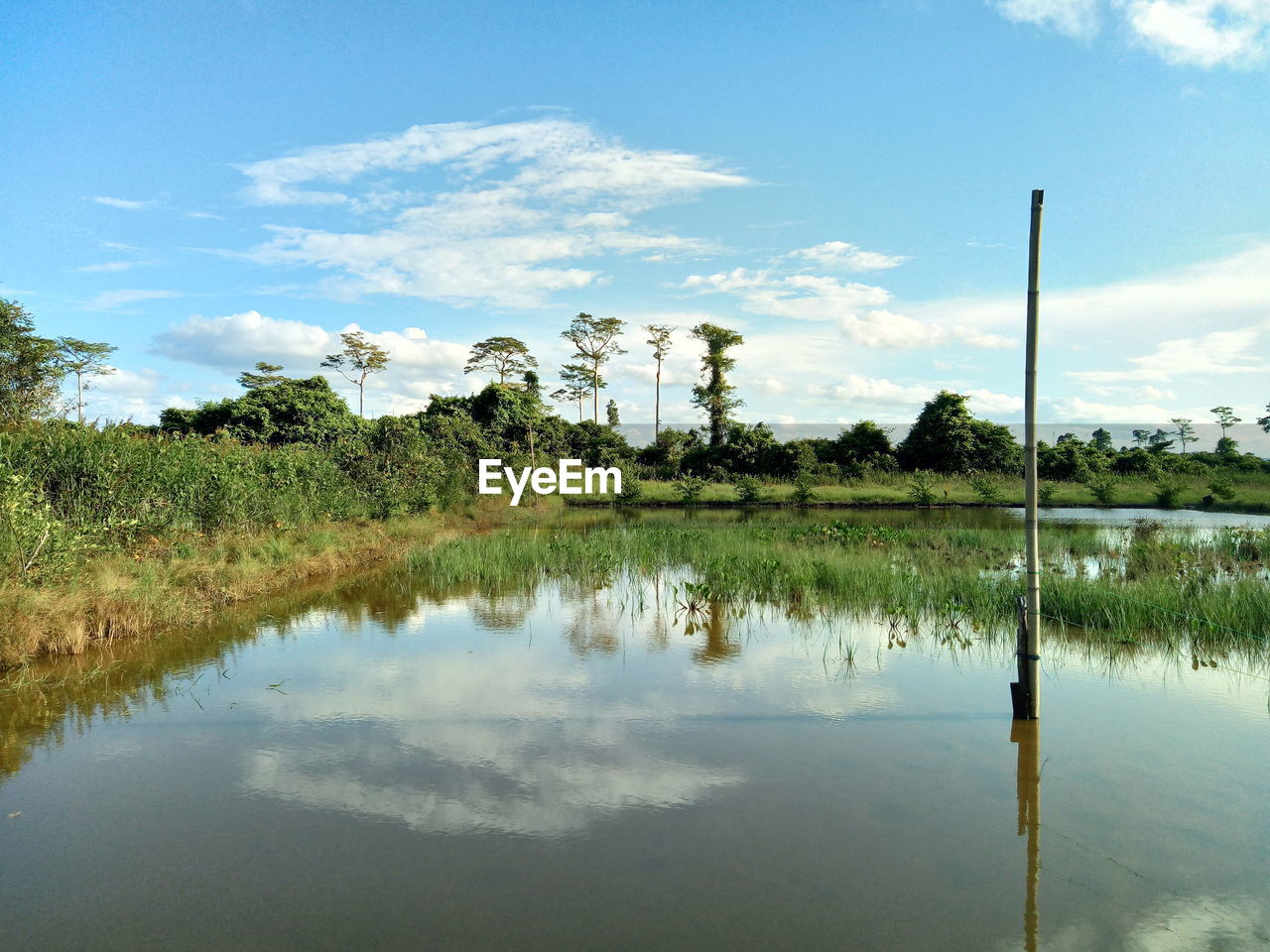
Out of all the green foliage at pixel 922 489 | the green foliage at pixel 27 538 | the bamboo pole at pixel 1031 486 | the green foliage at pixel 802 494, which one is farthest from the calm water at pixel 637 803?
the green foliage at pixel 922 489

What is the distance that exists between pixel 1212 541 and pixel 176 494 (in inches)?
606

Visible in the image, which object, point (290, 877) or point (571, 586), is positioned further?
point (571, 586)

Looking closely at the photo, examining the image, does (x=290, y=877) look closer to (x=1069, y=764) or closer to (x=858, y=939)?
(x=858, y=939)

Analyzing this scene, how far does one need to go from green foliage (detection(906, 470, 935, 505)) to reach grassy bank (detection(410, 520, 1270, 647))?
8265 mm

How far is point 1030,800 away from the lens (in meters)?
3.85

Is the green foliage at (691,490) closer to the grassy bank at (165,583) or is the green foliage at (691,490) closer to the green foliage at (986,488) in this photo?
the green foliage at (986,488)

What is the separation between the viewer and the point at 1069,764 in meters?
4.29

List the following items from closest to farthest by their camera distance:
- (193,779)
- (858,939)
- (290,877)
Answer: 1. (858,939)
2. (290,877)
3. (193,779)

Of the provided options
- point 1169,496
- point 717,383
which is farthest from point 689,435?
point 1169,496

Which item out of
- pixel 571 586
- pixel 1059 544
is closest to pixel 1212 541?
pixel 1059 544

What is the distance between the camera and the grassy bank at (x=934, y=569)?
7293 mm

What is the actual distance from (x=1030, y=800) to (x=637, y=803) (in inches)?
78.9

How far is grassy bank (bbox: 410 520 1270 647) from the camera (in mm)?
7293

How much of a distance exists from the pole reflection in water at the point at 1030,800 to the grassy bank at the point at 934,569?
2808 millimetres
